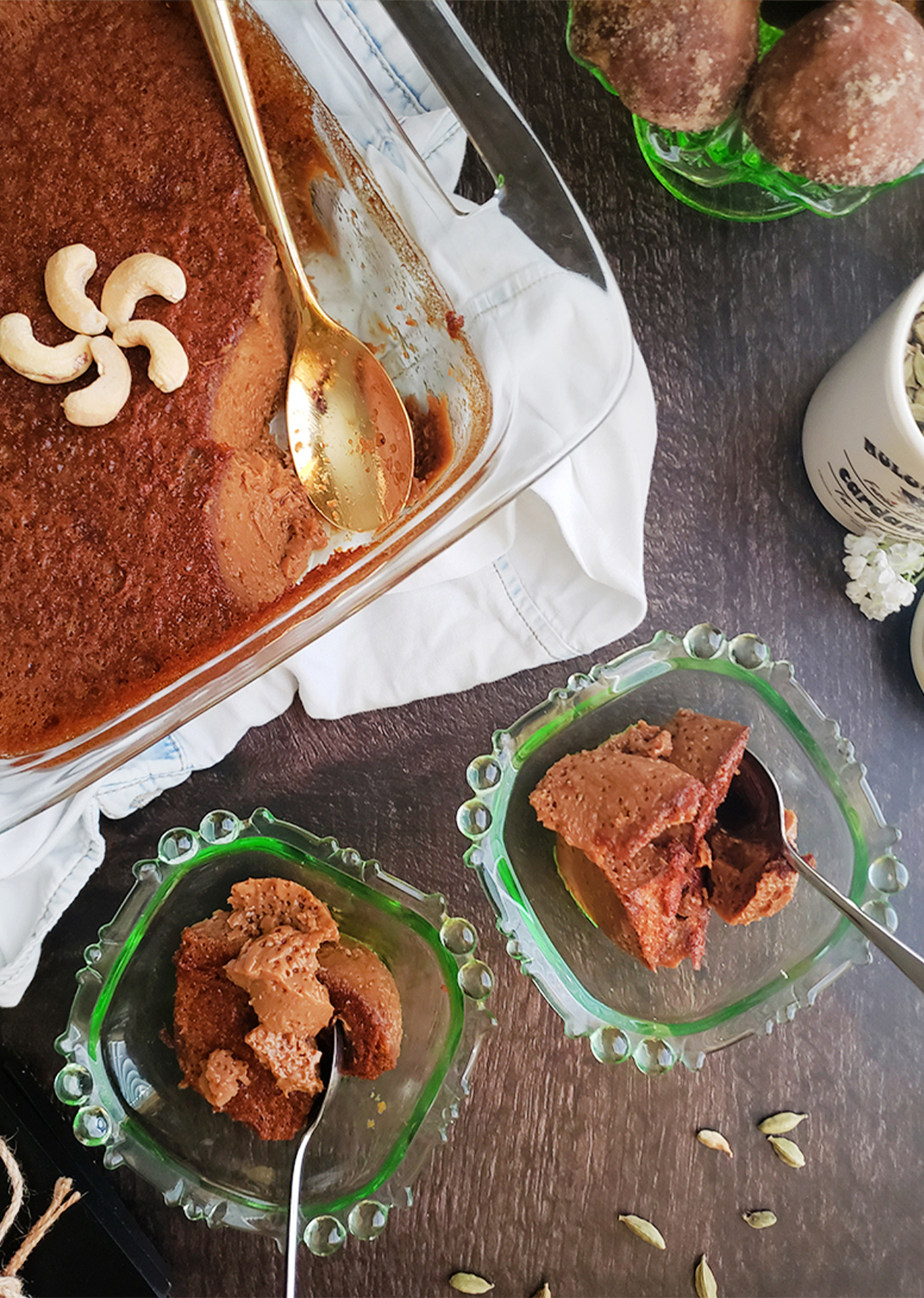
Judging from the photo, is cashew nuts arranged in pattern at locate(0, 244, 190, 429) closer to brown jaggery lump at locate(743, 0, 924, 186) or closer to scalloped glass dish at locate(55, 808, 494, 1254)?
scalloped glass dish at locate(55, 808, 494, 1254)

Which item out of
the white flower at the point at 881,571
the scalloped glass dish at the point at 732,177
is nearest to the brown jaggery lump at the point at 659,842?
the white flower at the point at 881,571

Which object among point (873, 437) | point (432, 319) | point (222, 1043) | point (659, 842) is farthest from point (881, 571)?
point (222, 1043)

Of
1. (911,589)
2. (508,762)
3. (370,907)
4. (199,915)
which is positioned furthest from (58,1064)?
(911,589)

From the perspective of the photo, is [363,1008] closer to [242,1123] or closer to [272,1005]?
[272,1005]

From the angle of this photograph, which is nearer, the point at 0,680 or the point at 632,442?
the point at 0,680

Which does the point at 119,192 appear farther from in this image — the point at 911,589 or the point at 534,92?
the point at 911,589

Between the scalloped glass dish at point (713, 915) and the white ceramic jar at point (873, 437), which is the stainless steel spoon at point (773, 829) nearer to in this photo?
the scalloped glass dish at point (713, 915)
